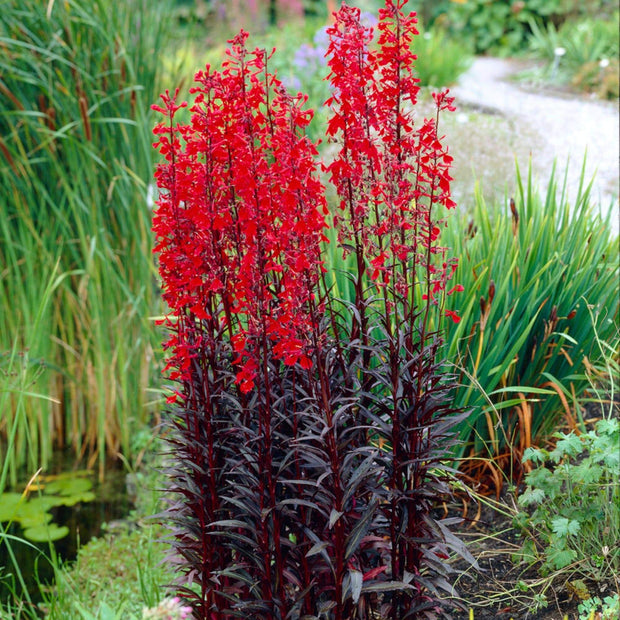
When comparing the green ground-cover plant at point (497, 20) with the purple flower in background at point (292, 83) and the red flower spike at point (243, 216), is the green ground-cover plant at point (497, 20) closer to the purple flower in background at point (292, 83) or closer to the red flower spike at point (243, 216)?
the purple flower in background at point (292, 83)

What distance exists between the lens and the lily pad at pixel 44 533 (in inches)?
→ 150

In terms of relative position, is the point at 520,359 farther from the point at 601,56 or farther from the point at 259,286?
the point at 601,56

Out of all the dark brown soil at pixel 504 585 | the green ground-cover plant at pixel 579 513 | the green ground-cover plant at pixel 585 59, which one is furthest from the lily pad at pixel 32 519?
the green ground-cover plant at pixel 585 59

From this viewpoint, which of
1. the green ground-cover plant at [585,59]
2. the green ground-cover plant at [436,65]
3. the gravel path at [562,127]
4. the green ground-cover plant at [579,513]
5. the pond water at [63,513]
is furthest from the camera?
the green ground-cover plant at [436,65]

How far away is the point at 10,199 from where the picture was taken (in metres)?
3.86

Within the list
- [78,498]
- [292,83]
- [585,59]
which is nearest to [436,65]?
[292,83]

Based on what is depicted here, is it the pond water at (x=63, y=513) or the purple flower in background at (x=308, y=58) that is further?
the purple flower in background at (x=308, y=58)

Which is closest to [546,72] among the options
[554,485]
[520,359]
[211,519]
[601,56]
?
[601,56]

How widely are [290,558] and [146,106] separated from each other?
2865mm

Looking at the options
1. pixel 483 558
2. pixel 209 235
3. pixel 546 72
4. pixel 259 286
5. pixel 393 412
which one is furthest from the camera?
pixel 546 72

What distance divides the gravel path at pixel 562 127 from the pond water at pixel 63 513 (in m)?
3.03

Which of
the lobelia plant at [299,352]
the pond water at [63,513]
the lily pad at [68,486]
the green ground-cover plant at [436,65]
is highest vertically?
the green ground-cover plant at [436,65]

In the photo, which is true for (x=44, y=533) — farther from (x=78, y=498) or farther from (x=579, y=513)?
(x=579, y=513)

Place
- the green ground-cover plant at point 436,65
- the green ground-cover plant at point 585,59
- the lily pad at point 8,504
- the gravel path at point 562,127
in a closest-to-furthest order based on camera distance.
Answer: the lily pad at point 8,504 → the gravel path at point 562,127 → the green ground-cover plant at point 585,59 → the green ground-cover plant at point 436,65
